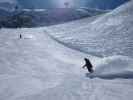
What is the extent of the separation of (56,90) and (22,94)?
1521mm

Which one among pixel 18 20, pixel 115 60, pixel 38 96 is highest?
pixel 18 20

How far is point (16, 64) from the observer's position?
14539mm

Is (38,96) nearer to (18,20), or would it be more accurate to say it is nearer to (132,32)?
(132,32)

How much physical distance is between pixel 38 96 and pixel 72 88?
1.70m

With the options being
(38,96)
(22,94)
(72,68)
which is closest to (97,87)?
(38,96)

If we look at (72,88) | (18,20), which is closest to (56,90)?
(72,88)

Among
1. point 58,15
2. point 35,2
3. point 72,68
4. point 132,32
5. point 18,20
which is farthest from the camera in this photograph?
point 35,2

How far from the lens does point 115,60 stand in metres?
11.1

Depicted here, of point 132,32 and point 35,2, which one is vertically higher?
point 35,2

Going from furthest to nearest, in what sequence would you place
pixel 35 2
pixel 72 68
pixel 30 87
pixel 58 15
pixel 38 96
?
1. pixel 35 2
2. pixel 58 15
3. pixel 72 68
4. pixel 30 87
5. pixel 38 96

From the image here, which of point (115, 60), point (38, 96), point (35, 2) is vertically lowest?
point (38, 96)

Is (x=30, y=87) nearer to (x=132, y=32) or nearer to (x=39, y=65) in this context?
(x=39, y=65)

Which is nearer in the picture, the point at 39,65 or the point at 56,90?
the point at 56,90

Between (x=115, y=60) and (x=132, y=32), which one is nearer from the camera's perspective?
(x=115, y=60)
